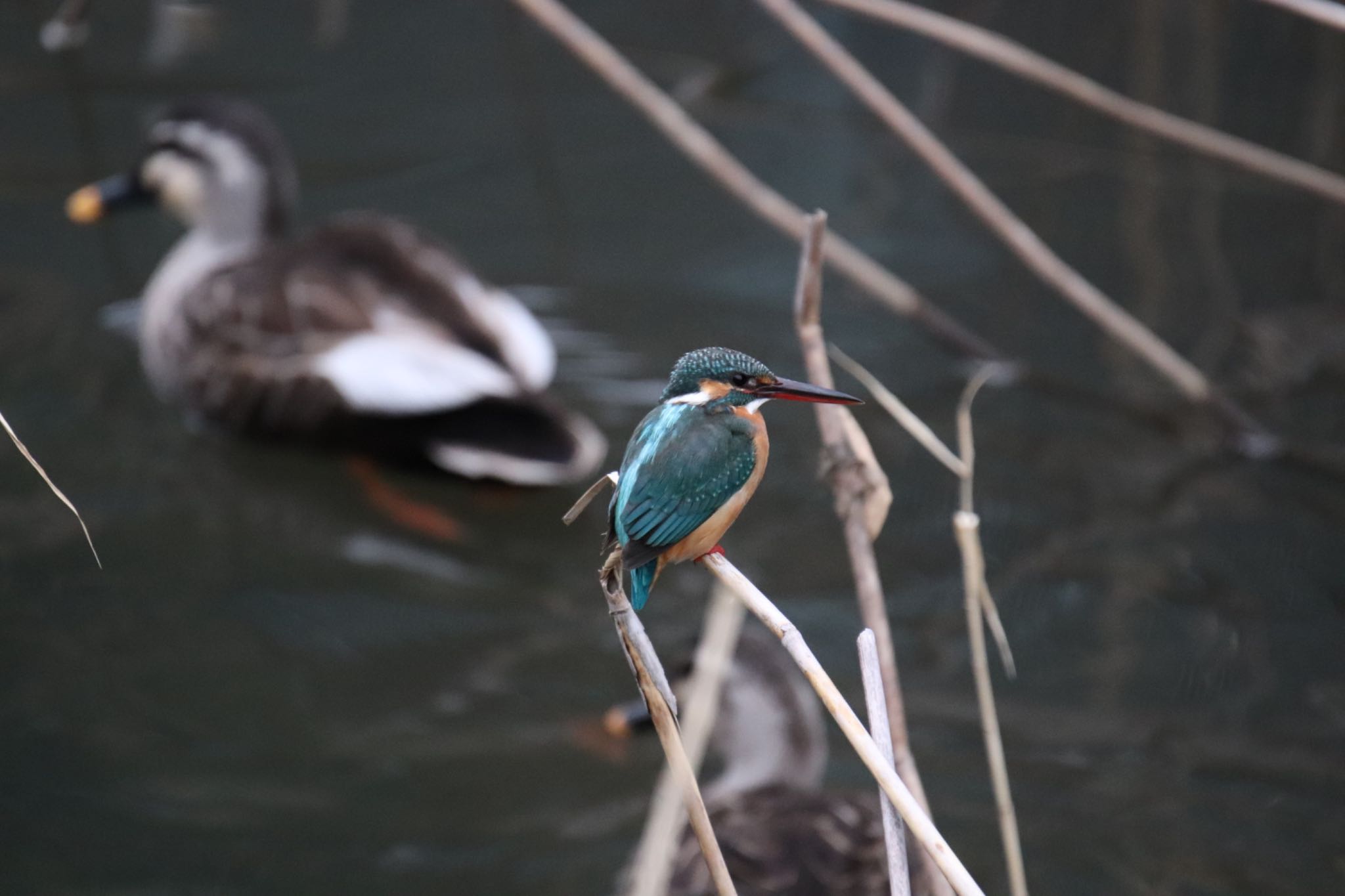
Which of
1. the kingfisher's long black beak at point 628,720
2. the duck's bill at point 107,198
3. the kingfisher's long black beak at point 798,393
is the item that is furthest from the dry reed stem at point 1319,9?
the duck's bill at point 107,198

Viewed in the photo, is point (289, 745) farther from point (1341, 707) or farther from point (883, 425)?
point (1341, 707)

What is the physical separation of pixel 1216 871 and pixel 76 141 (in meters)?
5.16

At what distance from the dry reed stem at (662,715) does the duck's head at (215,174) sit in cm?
386

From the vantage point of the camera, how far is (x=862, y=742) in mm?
1350

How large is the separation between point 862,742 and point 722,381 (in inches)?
14.8

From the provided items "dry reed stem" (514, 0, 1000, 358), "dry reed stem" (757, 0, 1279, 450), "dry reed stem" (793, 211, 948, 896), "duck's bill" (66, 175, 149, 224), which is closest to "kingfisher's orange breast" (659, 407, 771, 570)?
"dry reed stem" (793, 211, 948, 896)

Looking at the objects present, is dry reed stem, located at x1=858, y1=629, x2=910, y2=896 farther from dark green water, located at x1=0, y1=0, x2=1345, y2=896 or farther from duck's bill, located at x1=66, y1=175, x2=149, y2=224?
duck's bill, located at x1=66, y1=175, x2=149, y2=224

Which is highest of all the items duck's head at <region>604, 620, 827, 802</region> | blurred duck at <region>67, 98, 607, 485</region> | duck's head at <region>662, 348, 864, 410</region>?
duck's head at <region>662, 348, 864, 410</region>

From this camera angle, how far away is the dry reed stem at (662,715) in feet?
4.33

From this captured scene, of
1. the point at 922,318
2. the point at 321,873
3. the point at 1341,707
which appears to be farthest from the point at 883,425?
the point at 321,873

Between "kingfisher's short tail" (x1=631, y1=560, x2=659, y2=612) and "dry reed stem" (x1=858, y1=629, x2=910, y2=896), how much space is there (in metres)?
0.23

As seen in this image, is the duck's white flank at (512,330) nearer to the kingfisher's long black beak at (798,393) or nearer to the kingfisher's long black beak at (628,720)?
the kingfisher's long black beak at (628,720)

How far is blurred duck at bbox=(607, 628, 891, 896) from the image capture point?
2.55 m

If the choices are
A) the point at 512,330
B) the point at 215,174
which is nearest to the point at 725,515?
the point at 512,330
